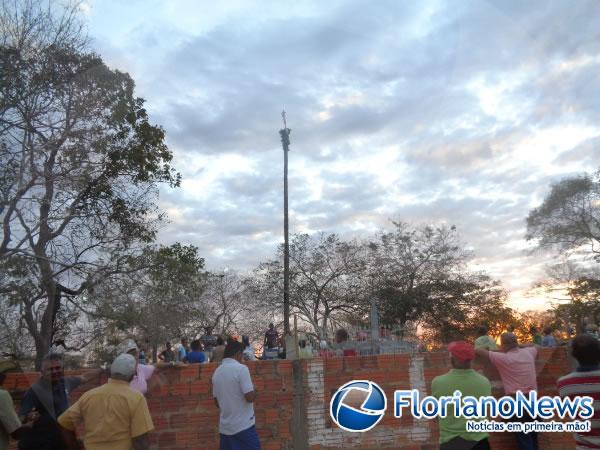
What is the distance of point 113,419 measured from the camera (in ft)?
12.7

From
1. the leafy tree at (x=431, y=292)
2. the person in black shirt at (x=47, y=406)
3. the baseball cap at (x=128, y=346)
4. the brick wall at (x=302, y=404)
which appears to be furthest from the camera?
the leafy tree at (x=431, y=292)

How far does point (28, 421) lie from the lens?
4.88 metres

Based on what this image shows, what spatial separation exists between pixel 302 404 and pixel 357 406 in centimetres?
63

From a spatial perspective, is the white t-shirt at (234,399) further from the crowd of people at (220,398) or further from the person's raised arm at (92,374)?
the person's raised arm at (92,374)

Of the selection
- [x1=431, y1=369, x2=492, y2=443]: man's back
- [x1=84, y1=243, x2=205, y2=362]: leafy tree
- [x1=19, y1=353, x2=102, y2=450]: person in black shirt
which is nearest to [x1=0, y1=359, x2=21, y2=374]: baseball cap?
[x1=19, y1=353, x2=102, y2=450]: person in black shirt

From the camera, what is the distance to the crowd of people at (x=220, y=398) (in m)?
3.90

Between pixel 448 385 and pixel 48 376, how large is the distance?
3.33 metres

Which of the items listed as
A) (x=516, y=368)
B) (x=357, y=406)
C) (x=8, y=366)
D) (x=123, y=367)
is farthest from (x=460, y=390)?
(x=8, y=366)

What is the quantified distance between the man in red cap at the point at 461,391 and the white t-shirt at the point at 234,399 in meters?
1.75

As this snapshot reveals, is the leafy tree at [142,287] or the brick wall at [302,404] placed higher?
the leafy tree at [142,287]

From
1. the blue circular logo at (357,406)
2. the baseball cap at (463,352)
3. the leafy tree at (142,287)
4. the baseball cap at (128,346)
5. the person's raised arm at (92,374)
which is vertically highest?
the leafy tree at (142,287)

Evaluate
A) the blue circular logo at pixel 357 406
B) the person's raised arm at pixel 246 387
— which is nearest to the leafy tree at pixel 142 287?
the blue circular logo at pixel 357 406

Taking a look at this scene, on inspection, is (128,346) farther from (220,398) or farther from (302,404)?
(302,404)

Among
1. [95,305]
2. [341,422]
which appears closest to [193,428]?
[341,422]
